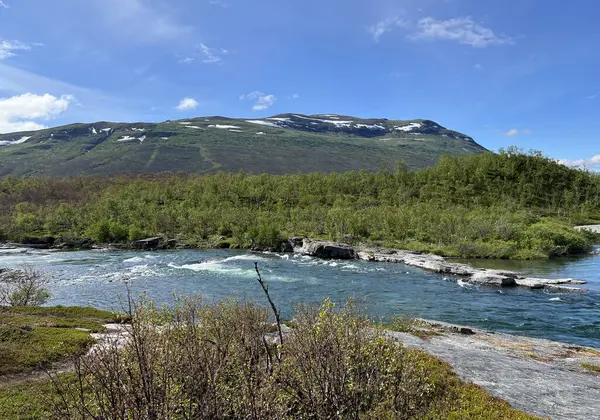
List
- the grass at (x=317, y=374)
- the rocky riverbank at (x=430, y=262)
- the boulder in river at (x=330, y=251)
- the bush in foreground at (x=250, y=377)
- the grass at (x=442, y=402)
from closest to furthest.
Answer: the bush in foreground at (x=250, y=377), the grass at (x=317, y=374), the grass at (x=442, y=402), the rocky riverbank at (x=430, y=262), the boulder in river at (x=330, y=251)

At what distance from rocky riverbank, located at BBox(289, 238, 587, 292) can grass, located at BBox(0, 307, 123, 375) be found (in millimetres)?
37964

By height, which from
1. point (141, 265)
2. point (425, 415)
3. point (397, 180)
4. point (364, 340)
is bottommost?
point (141, 265)

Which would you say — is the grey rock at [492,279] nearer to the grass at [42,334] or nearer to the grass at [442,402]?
the grass at [442,402]

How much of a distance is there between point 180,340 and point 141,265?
172 ft

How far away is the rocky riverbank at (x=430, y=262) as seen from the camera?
41.9 meters

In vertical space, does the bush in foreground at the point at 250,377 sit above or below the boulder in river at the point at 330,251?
above

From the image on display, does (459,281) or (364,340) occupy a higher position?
(364,340)

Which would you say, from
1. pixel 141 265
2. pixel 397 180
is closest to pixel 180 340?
pixel 141 265

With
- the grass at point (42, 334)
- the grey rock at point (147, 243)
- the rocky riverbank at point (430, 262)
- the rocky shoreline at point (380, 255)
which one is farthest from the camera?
the grey rock at point (147, 243)

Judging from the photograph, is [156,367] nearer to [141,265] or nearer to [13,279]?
[13,279]

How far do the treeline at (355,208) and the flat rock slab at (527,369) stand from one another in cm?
4388

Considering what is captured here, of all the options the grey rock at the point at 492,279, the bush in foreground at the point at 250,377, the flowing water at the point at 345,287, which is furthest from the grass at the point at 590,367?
the grey rock at the point at 492,279

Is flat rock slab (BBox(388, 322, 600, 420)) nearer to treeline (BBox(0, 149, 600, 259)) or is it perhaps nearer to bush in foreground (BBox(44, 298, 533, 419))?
bush in foreground (BBox(44, 298, 533, 419))

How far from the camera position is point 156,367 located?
855 cm
